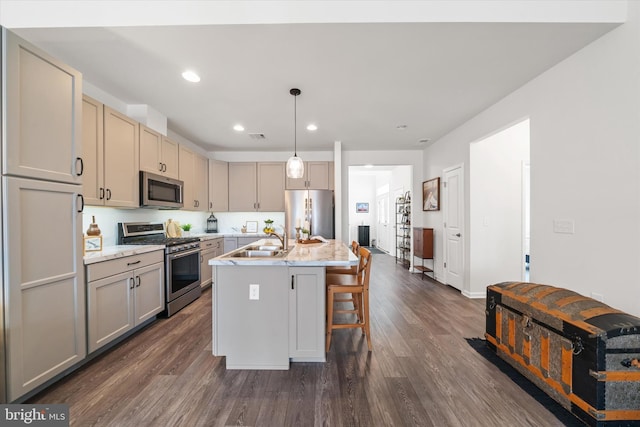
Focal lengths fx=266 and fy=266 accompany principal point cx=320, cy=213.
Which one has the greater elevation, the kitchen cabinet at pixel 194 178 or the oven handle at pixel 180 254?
the kitchen cabinet at pixel 194 178

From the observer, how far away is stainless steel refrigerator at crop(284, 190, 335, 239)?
16.8 feet

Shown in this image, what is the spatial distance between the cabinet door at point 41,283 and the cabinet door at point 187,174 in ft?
7.24

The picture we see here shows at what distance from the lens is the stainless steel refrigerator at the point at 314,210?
5.13m

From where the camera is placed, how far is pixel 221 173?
5445 millimetres

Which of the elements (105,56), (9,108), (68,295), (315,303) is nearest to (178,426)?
(315,303)

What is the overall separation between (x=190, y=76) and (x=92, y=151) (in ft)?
3.85

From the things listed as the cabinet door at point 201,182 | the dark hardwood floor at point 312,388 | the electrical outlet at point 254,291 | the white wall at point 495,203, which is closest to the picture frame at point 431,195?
the white wall at point 495,203

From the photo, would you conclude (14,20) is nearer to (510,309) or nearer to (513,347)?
(510,309)

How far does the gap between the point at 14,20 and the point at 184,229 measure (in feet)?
10.0

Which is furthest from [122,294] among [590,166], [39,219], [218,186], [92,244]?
[590,166]

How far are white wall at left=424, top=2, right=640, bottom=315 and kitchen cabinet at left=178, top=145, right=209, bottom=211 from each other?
4573mm

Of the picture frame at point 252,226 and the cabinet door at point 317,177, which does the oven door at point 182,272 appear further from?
the cabinet door at point 317,177

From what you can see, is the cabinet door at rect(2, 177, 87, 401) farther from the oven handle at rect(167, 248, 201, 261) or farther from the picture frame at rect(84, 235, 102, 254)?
the oven handle at rect(167, 248, 201, 261)

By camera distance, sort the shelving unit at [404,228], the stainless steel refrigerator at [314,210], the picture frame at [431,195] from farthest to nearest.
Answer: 1. the shelving unit at [404,228]
2. the stainless steel refrigerator at [314,210]
3. the picture frame at [431,195]
